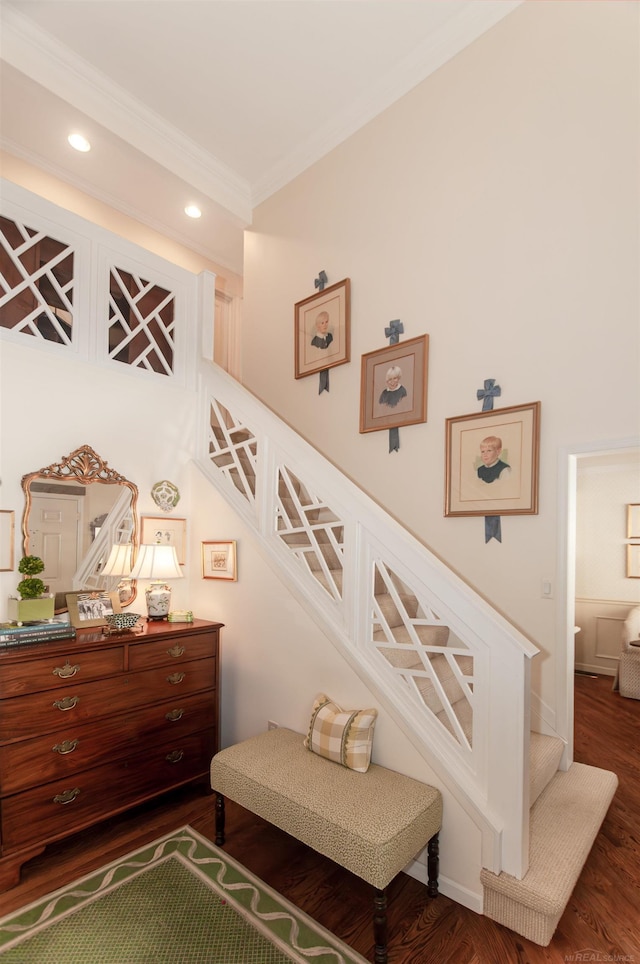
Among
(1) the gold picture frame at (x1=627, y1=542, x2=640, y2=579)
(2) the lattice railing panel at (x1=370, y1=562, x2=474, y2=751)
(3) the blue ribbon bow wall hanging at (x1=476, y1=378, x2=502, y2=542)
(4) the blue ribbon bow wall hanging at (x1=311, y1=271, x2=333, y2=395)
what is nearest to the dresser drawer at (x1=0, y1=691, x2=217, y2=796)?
(2) the lattice railing panel at (x1=370, y1=562, x2=474, y2=751)

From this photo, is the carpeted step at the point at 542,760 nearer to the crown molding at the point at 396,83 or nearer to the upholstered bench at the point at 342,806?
the upholstered bench at the point at 342,806

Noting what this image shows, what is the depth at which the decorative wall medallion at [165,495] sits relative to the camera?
135 inches

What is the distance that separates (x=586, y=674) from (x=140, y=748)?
5199 mm

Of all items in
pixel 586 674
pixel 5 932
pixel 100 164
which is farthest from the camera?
pixel 586 674

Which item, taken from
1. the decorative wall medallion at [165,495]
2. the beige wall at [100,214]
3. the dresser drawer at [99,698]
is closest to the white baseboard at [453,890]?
the dresser drawer at [99,698]

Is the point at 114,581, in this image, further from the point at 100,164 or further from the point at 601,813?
the point at 100,164

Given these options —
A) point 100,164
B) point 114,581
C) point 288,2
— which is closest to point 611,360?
point 288,2

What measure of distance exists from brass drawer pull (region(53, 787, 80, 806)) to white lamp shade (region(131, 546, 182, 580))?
3.68 feet

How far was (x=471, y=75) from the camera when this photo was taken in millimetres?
3301

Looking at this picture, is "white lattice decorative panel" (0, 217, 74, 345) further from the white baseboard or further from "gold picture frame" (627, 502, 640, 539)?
"gold picture frame" (627, 502, 640, 539)

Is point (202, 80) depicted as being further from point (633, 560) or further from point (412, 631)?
point (633, 560)

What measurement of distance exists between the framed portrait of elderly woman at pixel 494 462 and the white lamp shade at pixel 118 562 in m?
2.11

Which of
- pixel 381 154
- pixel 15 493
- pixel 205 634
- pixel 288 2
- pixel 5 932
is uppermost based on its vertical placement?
pixel 288 2

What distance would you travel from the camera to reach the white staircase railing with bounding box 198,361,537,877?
6.59ft
